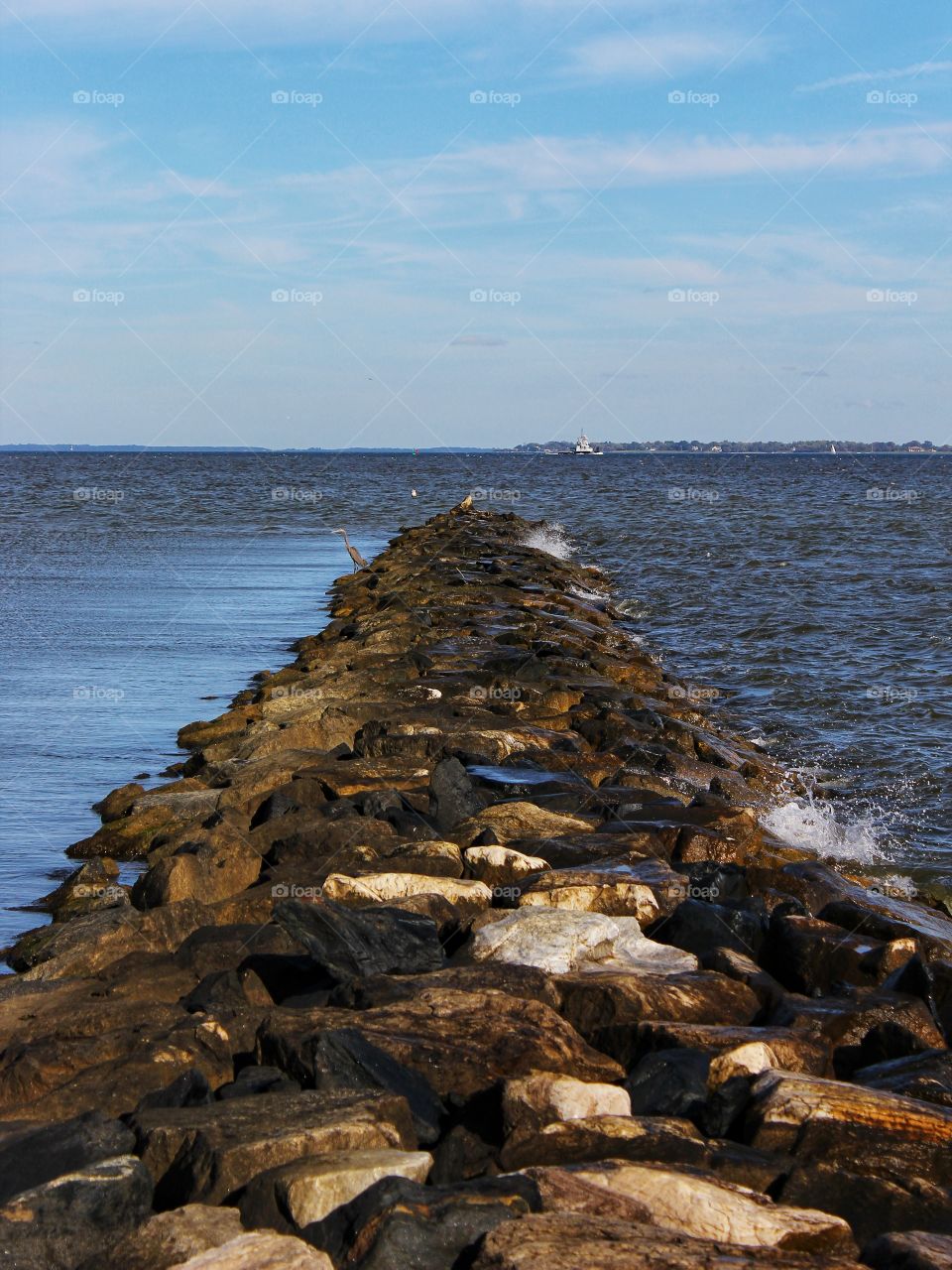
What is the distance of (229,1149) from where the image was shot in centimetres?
408

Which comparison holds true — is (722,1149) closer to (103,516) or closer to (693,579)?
(693,579)

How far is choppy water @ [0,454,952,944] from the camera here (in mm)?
10898

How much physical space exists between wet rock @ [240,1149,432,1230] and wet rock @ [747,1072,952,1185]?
4.15ft

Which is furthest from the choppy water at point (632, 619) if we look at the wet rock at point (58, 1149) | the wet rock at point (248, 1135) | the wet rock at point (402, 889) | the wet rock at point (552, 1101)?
the wet rock at point (552, 1101)

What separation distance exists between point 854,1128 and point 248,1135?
1.90 metres

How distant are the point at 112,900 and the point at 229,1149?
11.2 ft

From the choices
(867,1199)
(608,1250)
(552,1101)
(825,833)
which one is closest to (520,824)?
(825,833)

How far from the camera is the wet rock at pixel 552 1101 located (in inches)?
175

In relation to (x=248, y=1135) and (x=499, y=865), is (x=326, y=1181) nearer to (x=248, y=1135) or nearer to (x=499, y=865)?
(x=248, y=1135)

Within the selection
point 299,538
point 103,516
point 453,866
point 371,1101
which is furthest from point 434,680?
point 103,516

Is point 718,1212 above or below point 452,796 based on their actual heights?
below

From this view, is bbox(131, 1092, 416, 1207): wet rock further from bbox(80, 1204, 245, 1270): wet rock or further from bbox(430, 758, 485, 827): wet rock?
bbox(430, 758, 485, 827): wet rock

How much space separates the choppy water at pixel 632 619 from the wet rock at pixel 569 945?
9.35ft

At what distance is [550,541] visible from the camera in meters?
38.9
